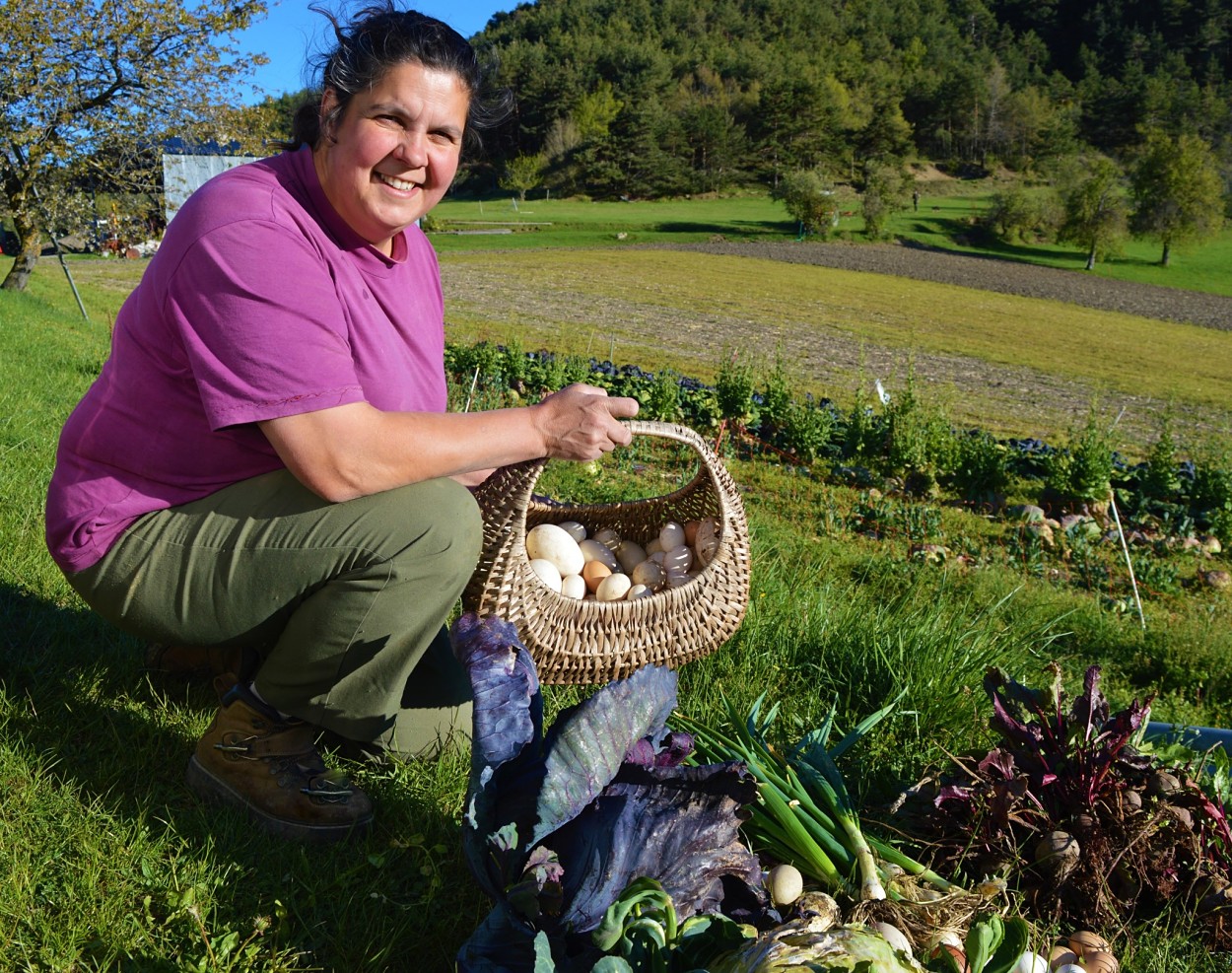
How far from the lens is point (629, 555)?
3213 millimetres

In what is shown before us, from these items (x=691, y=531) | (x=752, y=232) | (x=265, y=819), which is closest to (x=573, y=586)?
(x=691, y=531)

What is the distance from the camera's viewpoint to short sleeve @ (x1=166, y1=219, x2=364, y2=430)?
177 cm

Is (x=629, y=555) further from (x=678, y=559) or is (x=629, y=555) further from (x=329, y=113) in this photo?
(x=329, y=113)

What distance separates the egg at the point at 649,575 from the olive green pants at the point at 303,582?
42.5 inches

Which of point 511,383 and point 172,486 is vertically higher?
point 172,486

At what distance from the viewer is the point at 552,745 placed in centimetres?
151

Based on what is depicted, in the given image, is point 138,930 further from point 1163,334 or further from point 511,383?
point 1163,334

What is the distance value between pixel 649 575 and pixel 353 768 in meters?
1.18

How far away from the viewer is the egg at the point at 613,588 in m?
2.91

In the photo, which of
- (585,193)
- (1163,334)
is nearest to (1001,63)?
(585,193)

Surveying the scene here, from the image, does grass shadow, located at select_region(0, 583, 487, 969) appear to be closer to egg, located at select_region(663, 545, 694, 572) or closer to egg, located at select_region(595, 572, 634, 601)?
egg, located at select_region(595, 572, 634, 601)

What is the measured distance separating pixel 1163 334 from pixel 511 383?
25.3 m

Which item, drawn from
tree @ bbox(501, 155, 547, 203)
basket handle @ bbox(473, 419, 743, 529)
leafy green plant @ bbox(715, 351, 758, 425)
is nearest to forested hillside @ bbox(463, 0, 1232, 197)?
tree @ bbox(501, 155, 547, 203)

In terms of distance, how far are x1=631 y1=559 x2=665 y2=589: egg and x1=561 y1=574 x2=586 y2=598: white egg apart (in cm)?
19
